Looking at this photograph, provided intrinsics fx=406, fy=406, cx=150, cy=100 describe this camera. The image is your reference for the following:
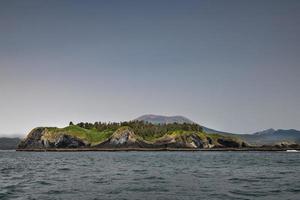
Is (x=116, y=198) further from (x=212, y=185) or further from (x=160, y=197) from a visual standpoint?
(x=212, y=185)

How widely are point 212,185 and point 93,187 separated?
39.5 ft

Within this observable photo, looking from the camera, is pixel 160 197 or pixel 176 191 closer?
pixel 160 197

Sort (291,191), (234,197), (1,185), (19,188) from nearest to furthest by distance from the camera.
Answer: (234,197) → (291,191) → (19,188) → (1,185)

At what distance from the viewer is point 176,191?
36.8m

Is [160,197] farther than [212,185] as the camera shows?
No

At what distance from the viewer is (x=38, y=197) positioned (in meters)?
33.6

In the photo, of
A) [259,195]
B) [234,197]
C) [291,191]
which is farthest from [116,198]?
[291,191]

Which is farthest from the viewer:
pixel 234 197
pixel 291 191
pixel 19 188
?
pixel 19 188

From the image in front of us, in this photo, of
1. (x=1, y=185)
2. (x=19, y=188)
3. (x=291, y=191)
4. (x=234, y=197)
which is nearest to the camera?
(x=234, y=197)

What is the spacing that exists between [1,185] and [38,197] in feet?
37.2

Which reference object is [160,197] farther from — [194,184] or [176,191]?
[194,184]

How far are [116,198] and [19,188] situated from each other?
1229 cm

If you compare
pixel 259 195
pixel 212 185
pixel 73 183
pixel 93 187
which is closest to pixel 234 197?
pixel 259 195

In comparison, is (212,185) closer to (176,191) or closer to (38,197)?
(176,191)
